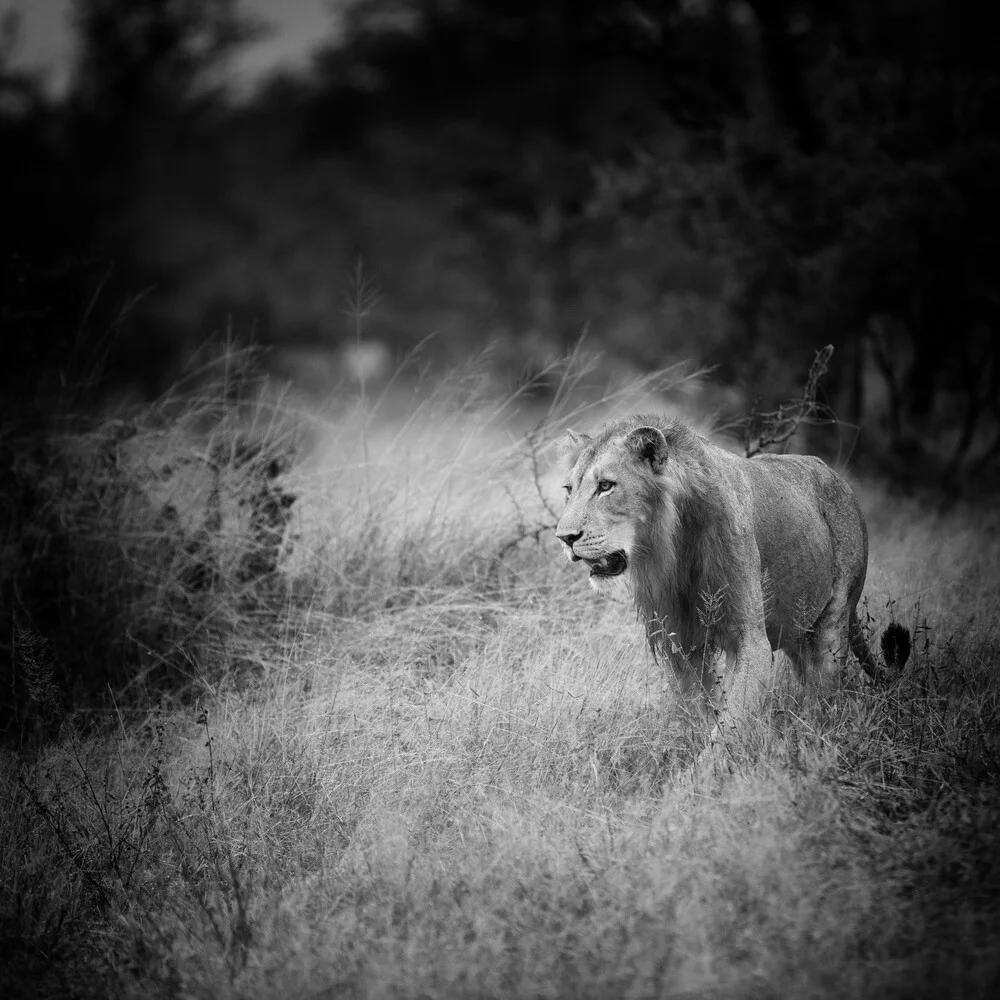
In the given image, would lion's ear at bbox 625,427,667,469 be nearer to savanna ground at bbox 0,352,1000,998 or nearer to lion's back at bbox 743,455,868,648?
lion's back at bbox 743,455,868,648

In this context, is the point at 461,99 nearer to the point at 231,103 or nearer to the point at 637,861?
the point at 231,103

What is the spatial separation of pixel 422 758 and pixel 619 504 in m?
1.33

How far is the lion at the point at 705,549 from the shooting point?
13.5 feet

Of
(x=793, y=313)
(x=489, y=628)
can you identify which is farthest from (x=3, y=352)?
(x=793, y=313)

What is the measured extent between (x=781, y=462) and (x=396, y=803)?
2207 mm

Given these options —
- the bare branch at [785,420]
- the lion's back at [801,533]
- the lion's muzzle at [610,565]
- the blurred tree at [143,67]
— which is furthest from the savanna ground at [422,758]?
the blurred tree at [143,67]

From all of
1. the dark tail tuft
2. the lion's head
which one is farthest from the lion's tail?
the lion's head

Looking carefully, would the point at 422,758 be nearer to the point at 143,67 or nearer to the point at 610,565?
the point at 610,565

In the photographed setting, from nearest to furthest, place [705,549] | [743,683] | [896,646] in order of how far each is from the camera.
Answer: [743,683], [705,549], [896,646]

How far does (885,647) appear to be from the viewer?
14.7ft

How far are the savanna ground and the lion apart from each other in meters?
0.24

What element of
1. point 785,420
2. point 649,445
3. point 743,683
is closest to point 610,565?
point 649,445

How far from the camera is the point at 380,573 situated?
6281 mm

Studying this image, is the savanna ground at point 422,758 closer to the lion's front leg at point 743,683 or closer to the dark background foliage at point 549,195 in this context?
the lion's front leg at point 743,683
